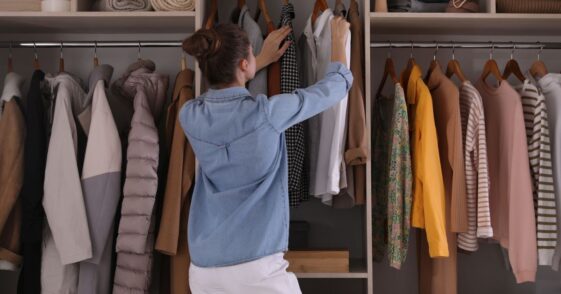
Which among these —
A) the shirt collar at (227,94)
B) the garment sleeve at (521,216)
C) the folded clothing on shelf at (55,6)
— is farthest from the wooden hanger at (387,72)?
the folded clothing on shelf at (55,6)

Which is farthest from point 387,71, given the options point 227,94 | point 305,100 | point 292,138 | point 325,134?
point 227,94

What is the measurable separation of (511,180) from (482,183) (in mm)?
113

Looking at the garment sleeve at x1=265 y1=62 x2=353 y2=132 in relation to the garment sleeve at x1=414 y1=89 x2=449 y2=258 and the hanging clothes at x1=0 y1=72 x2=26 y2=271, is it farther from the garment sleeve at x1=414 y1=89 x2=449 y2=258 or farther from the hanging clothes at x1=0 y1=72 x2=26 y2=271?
the hanging clothes at x1=0 y1=72 x2=26 y2=271

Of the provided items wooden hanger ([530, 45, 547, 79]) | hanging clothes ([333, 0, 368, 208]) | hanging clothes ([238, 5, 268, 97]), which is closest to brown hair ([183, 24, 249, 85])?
hanging clothes ([238, 5, 268, 97])

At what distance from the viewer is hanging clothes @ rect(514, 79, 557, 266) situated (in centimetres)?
270

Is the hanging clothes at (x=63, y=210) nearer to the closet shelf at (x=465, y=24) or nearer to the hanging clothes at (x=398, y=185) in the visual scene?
the hanging clothes at (x=398, y=185)

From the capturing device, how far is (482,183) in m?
2.74

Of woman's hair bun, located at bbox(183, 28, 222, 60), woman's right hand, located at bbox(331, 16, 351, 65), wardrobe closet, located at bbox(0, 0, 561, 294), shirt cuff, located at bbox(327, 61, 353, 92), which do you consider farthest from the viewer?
wardrobe closet, located at bbox(0, 0, 561, 294)

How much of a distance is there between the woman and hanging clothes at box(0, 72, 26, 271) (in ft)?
3.36

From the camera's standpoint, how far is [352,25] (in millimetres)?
2834

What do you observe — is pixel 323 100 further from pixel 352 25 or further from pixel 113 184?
pixel 113 184

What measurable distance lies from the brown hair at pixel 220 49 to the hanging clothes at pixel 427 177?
991 mm

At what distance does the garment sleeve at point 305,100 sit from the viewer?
79.5 inches

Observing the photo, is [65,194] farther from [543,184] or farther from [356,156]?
[543,184]
